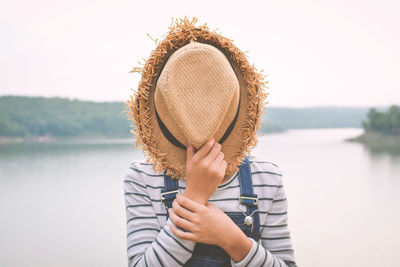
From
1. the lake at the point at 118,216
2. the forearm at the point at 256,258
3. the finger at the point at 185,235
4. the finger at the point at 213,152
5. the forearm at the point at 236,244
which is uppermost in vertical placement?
the finger at the point at 213,152

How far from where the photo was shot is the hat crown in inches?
26.7

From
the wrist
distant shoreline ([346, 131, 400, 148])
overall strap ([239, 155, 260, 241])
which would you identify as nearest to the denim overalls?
overall strap ([239, 155, 260, 241])

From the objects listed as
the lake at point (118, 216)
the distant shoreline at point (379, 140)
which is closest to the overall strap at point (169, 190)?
the lake at point (118, 216)

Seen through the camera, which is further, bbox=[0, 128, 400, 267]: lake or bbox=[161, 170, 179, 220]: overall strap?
bbox=[0, 128, 400, 267]: lake

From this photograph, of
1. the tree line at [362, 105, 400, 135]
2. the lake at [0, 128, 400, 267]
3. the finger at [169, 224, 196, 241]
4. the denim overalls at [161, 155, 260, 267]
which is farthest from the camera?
the tree line at [362, 105, 400, 135]

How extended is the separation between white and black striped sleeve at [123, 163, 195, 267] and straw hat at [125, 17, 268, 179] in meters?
0.10

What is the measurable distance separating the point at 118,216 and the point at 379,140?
3185cm

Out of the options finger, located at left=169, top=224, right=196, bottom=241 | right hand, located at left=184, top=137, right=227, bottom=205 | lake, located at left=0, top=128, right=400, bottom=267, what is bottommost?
lake, located at left=0, top=128, right=400, bottom=267

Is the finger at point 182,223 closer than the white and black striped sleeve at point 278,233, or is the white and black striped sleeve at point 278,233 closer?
the finger at point 182,223

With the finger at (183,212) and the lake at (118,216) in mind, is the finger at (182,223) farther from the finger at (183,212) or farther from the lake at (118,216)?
the lake at (118,216)

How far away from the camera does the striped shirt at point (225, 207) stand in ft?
2.48

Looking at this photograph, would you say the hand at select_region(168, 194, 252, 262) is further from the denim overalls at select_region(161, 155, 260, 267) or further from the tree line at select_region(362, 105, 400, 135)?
the tree line at select_region(362, 105, 400, 135)

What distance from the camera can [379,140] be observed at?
3331 cm

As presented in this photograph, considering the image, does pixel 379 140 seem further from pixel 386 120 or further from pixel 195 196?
pixel 195 196
